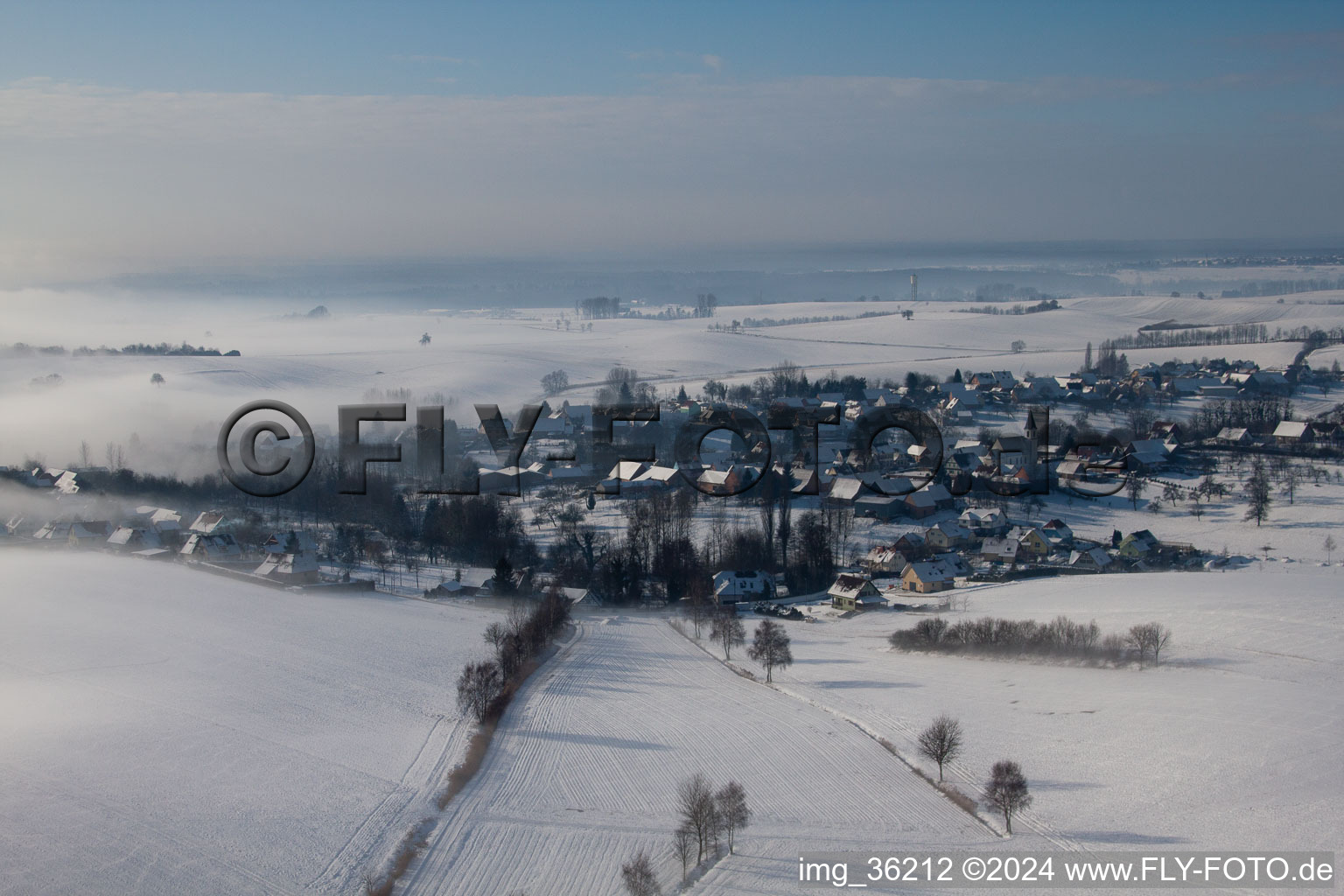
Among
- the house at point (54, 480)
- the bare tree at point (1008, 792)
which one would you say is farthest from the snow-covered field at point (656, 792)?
the house at point (54, 480)

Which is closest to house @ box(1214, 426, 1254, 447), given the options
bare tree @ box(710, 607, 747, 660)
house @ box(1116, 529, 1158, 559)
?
house @ box(1116, 529, 1158, 559)

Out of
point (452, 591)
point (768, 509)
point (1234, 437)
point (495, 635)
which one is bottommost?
point (452, 591)

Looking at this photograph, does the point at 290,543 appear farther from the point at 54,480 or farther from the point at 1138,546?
the point at 1138,546

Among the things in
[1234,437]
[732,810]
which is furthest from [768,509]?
[1234,437]

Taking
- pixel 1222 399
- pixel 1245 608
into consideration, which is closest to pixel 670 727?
pixel 1245 608

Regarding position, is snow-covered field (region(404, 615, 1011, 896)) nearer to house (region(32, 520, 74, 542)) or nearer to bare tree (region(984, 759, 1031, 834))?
bare tree (region(984, 759, 1031, 834))
